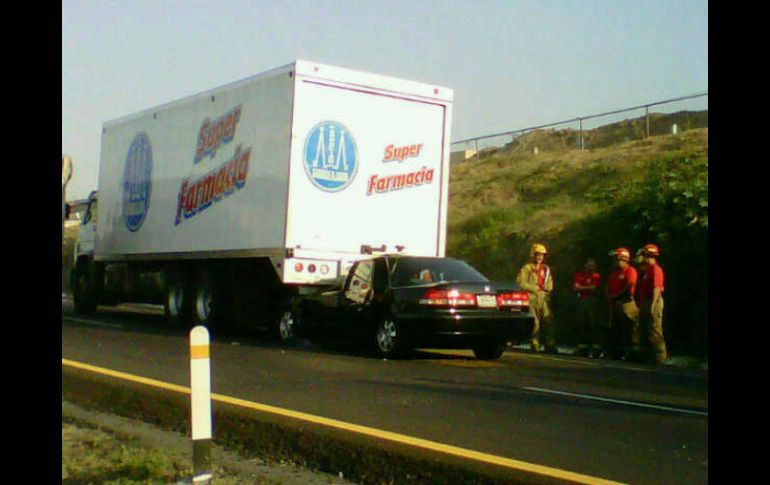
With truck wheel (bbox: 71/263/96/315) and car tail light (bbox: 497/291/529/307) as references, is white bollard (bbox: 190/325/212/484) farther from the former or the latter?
truck wheel (bbox: 71/263/96/315)

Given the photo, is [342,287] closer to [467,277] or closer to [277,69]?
[467,277]

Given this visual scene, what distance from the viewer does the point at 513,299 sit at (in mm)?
14766

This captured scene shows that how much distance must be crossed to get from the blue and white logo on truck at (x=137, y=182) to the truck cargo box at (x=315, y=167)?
2.14m

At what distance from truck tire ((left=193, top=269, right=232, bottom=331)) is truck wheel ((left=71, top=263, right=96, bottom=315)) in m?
6.21

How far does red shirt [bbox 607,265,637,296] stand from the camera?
17281 millimetres

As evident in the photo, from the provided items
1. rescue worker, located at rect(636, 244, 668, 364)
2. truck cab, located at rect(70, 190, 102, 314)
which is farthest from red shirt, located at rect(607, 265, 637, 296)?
truck cab, located at rect(70, 190, 102, 314)

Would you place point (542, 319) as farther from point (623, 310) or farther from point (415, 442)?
point (415, 442)

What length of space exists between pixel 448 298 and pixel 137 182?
1034cm

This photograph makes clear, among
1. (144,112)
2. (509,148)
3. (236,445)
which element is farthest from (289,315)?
(509,148)

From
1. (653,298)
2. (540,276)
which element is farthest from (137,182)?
(653,298)

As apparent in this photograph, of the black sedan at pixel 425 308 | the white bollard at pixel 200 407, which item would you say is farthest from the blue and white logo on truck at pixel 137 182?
the white bollard at pixel 200 407

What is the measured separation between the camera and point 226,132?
19.0m
